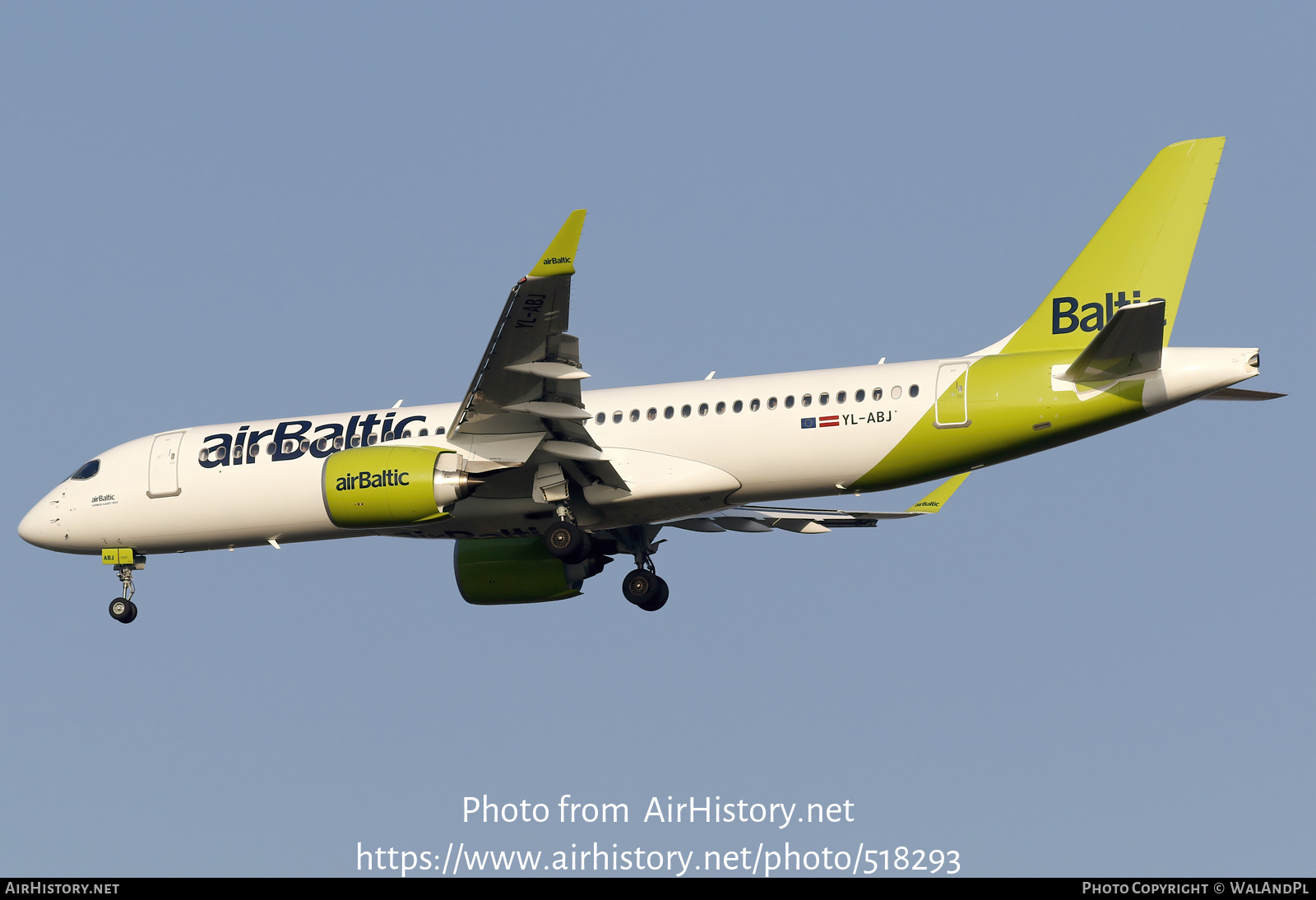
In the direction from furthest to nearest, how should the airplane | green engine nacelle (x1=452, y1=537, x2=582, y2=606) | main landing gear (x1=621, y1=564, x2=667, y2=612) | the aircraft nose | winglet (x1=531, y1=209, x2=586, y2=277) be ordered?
green engine nacelle (x1=452, y1=537, x2=582, y2=606) → the aircraft nose → main landing gear (x1=621, y1=564, x2=667, y2=612) → the airplane → winglet (x1=531, y1=209, x2=586, y2=277)

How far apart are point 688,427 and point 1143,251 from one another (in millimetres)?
7831

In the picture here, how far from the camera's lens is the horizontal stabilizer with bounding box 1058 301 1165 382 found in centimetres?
2153

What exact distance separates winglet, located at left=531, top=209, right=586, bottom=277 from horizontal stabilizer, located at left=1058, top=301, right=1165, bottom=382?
306 inches

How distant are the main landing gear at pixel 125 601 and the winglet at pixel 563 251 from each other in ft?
39.4

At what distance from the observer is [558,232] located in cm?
2081

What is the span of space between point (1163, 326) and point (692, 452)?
764cm

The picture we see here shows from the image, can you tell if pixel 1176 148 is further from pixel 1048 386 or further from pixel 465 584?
pixel 465 584

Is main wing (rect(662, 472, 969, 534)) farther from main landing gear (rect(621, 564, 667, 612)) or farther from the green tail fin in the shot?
the green tail fin

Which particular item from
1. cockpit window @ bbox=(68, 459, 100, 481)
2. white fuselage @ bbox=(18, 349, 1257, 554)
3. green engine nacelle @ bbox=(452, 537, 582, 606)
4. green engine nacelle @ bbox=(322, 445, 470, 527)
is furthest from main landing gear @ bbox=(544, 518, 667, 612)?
cockpit window @ bbox=(68, 459, 100, 481)

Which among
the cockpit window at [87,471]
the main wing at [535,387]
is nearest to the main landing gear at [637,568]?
the main wing at [535,387]

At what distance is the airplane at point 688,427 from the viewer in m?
22.6

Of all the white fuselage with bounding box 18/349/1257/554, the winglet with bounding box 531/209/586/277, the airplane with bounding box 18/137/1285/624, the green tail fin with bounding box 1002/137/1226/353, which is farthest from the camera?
the white fuselage with bounding box 18/349/1257/554

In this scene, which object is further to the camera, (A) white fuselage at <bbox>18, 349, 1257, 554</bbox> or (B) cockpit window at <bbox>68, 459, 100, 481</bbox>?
(B) cockpit window at <bbox>68, 459, 100, 481</bbox>
